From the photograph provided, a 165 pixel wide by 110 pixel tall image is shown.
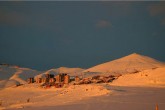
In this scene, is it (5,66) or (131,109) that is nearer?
(131,109)

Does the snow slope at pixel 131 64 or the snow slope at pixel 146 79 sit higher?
the snow slope at pixel 131 64

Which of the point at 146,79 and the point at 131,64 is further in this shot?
the point at 131,64

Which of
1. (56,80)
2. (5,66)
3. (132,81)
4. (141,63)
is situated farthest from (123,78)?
(5,66)

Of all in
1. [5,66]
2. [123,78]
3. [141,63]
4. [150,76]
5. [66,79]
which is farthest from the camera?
[5,66]

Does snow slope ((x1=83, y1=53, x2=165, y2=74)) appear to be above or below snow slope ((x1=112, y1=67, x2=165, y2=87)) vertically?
above

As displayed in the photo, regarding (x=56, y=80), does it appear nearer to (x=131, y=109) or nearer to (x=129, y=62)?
(x=129, y=62)

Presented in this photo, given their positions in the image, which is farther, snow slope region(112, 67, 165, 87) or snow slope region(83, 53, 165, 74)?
snow slope region(83, 53, 165, 74)

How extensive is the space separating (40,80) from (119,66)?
95.2ft

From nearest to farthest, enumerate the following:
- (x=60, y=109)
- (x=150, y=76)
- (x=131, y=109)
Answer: (x=131, y=109), (x=60, y=109), (x=150, y=76)

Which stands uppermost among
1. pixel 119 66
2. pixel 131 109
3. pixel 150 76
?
pixel 119 66

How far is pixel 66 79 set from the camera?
49812 mm

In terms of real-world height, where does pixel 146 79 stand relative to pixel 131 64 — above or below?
below

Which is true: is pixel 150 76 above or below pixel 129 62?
below

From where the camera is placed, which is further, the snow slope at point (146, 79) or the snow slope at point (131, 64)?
the snow slope at point (131, 64)
